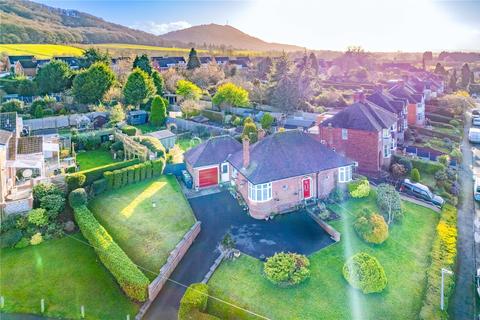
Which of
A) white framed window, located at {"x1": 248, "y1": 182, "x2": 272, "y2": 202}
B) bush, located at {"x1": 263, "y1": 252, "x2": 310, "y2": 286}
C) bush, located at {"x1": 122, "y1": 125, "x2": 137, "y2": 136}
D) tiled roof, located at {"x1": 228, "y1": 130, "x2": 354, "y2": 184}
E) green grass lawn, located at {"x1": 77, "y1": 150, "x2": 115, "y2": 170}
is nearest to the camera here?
bush, located at {"x1": 263, "y1": 252, "x2": 310, "y2": 286}

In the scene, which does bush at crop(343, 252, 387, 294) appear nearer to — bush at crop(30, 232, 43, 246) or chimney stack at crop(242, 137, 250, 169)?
chimney stack at crop(242, 137, 250, 169)

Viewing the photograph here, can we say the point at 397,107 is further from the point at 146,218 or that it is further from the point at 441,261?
the point at 146,218

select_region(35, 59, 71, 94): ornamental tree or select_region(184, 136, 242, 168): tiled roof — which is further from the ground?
select_region(35, 59, 71, 94): ornamental tree

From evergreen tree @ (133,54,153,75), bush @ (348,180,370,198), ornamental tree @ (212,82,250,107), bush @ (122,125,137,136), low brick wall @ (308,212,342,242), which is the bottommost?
low brick wall @ (308,212,342,242)

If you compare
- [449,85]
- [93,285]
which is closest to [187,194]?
[93,285]

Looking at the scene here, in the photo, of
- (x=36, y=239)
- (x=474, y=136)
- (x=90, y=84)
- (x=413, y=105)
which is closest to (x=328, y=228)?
(x=36, y=239)

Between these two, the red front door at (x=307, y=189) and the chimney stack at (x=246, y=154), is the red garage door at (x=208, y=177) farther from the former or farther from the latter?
the red front door at (x=307, y=189)

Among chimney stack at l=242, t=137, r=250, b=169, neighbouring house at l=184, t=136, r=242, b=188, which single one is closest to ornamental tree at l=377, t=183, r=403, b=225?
chimney stack at l=242, t=137, r=250, b=169
